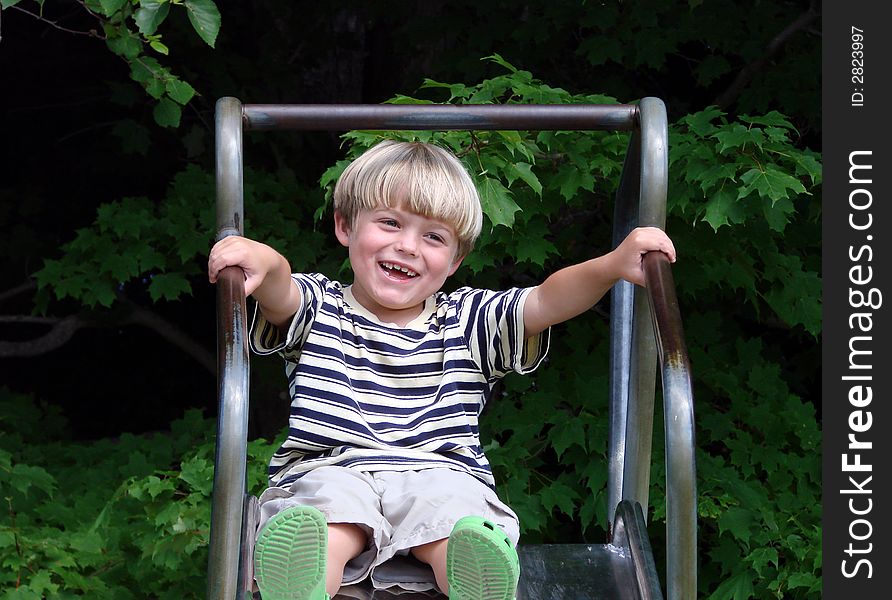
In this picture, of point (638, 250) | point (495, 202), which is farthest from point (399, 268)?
point (495, 202)

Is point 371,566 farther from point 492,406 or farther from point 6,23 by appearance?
point 6,23

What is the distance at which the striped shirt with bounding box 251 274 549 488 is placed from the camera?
75.0 inches

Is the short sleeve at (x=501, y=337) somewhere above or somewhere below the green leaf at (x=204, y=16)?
below

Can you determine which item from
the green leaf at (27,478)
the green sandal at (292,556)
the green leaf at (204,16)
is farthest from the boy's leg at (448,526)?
the green leaf at (27,478)

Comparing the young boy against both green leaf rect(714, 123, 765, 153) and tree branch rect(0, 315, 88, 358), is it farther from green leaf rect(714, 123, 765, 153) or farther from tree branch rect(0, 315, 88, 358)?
tree branch rect(0, 315, 88, 358)

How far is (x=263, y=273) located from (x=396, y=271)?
0.97 feet

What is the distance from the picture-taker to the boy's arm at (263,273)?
5.54 ft

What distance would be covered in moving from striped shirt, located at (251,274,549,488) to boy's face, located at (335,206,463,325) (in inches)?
2.8

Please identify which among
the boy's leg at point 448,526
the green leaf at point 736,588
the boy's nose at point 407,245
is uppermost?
the boy's nose at point 407,245

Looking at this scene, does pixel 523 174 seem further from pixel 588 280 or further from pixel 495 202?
pixel 588 280

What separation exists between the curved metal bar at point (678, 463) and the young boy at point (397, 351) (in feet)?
0.78

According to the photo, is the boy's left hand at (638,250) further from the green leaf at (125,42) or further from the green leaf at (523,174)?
the green leaf at (125,42)

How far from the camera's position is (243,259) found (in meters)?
1.69

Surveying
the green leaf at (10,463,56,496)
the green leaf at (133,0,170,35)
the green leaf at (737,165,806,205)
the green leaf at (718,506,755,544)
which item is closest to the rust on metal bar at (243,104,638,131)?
the green leaf at (133,0,170,35)
